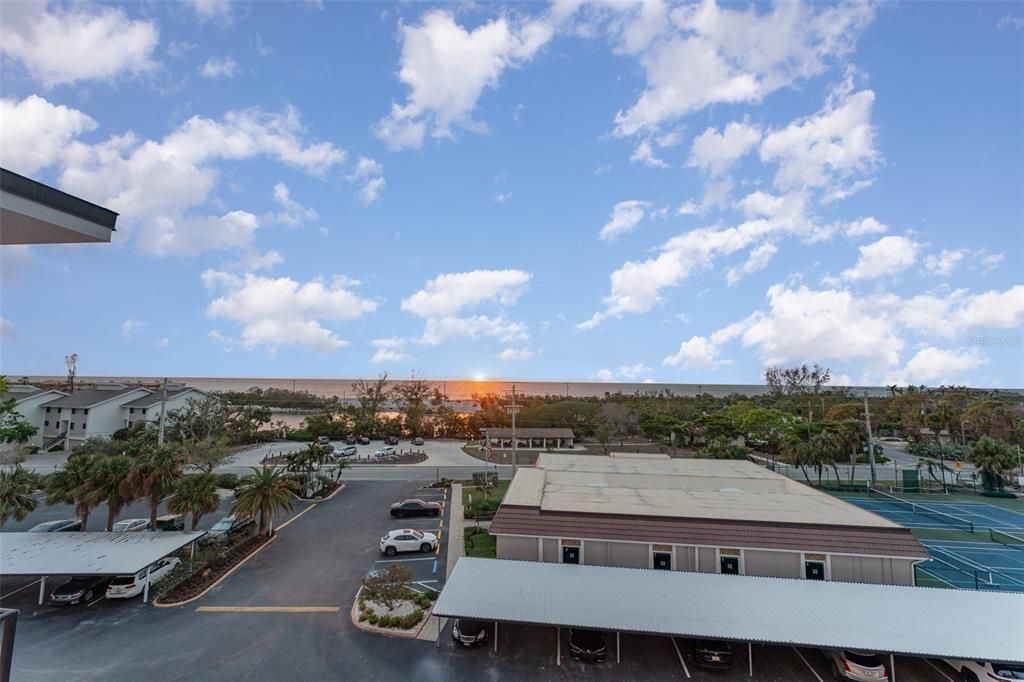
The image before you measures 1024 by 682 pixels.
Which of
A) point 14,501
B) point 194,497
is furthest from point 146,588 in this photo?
point 14,501

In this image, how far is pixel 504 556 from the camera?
19609 millimetres

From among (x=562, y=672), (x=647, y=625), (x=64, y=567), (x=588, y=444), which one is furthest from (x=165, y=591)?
(x=588, y=444)

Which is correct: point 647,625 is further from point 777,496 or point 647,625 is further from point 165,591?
point 165,591

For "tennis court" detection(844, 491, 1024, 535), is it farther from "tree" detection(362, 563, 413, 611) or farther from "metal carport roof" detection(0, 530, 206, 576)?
"metal carport roof" detection(0, 530, 206, 576)

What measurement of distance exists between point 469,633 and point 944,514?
1390 inches

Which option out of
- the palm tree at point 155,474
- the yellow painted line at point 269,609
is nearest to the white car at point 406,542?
the yellow painted line at point 269,609

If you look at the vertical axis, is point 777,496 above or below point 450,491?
above

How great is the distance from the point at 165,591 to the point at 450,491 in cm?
1983

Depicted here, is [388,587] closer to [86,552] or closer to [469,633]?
[469,633]

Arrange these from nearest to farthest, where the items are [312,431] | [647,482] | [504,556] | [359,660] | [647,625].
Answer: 1. [647,625]
2. [359,660]
3. [504,556]
4. [647,482]
5. [312,431]

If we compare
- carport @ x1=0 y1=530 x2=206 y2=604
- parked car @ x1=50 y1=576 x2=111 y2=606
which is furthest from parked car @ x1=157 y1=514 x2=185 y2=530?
parked car @ x1=50 y1=576 x2=111 y2=606

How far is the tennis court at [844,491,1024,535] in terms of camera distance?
30188mm

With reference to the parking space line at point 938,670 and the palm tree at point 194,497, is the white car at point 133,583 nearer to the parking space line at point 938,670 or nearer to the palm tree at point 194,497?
the palm tree at point 194,497

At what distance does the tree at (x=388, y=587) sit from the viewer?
17.6 m
